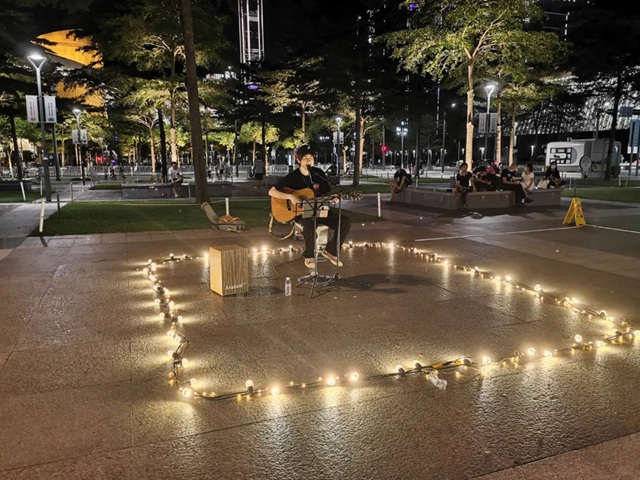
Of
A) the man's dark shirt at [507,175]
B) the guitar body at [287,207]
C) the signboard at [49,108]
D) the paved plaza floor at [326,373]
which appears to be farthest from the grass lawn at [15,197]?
the man's dark shirt at [507,175]

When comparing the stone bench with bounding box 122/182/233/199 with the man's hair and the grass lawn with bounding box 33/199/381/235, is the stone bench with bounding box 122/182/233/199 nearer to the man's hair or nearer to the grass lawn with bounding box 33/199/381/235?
the grass lawn with bounding box 33/199/381/235

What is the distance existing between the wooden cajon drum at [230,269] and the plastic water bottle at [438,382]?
336 centimetres

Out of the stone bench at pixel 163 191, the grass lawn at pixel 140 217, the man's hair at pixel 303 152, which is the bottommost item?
the grass lawn at pixel 140 217

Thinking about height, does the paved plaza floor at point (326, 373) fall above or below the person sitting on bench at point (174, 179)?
below

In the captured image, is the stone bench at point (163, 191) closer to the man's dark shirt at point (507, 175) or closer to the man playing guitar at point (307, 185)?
the man's dark shirt at point (507, 175)

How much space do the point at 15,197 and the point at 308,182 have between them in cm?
2024

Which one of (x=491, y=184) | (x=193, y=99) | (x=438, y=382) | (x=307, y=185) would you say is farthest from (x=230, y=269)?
(x=491, y=184)

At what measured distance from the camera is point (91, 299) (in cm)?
689

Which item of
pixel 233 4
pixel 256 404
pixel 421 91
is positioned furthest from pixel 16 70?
pixel 256 404

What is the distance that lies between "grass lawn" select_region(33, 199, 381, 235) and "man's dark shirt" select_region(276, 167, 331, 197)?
6.22m

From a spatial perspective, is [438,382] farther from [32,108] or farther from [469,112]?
[32,108]

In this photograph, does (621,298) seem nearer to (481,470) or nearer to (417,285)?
(417,285)

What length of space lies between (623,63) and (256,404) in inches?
1403

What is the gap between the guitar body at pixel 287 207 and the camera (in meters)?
7.70
